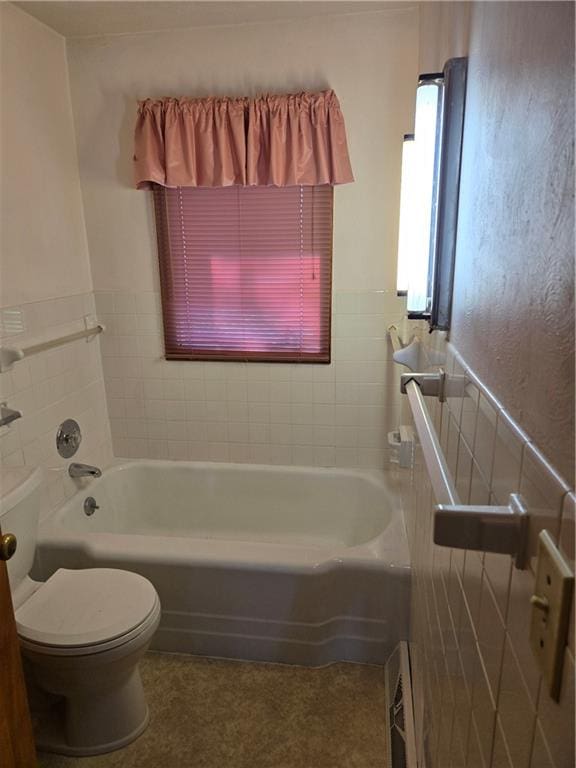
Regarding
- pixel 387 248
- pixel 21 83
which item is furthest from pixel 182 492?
pixel 21 83

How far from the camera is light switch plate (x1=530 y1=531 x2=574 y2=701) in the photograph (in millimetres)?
414

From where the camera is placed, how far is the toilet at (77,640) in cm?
156

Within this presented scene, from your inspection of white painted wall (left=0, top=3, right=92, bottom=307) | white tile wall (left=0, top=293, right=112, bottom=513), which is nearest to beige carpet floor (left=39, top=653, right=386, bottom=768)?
white tile wall (left=0, top=293, right=112, bottom=513)

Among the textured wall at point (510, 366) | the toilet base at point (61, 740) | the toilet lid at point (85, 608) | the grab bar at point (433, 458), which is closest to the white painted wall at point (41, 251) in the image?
the toilet lid at point (85, 608)

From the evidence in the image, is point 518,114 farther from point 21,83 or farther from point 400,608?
point 21,83

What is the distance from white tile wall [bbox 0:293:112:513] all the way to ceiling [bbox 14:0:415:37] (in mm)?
1150

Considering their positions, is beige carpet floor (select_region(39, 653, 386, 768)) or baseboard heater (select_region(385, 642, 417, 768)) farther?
beige carpet floor (select_region(39, 653, 386, 768))

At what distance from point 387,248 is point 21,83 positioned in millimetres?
1672

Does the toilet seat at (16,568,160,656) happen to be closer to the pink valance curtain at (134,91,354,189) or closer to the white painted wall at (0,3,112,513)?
the white painted wall at (0,3,112,513)

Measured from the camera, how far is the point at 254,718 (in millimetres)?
1781

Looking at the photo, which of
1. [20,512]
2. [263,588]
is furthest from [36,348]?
[263,588]

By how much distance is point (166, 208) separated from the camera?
2.54 meters

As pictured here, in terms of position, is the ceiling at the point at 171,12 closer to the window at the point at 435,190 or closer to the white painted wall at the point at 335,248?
the white painted wall at the point at 335,248

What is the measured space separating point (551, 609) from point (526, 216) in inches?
15.1
